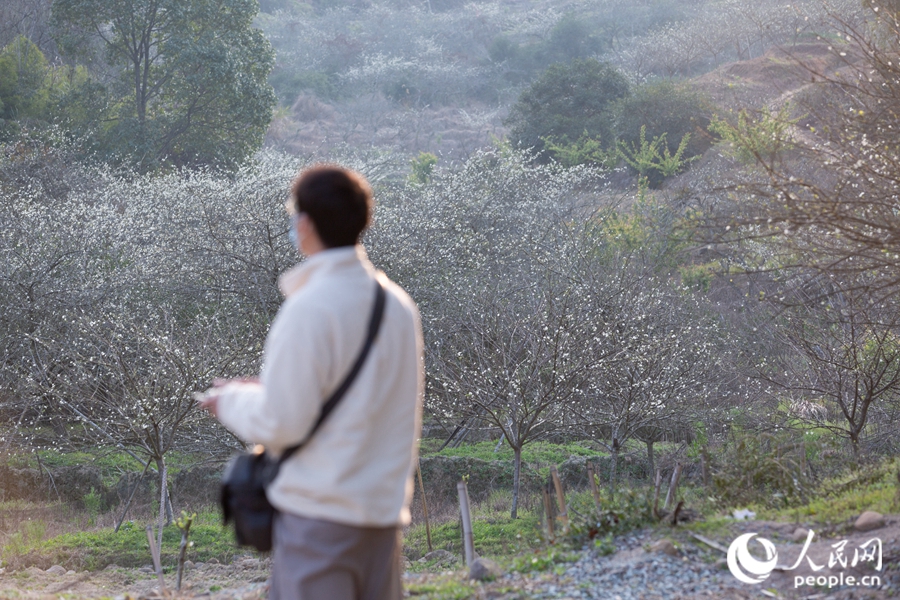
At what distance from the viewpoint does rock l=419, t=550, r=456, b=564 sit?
25.9 ft

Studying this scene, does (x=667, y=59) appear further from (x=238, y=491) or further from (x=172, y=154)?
(x=238, y=491)

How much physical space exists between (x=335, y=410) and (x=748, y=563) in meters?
3.25

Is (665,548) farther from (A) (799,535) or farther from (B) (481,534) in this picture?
(B) (481,534)

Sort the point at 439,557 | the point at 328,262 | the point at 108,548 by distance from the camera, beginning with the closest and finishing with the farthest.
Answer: the point at 328,262 → the point at 439,557 → the point at 108,548

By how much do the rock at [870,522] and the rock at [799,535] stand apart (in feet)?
0.95

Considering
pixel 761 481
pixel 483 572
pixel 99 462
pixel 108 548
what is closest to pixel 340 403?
pixel 483 572

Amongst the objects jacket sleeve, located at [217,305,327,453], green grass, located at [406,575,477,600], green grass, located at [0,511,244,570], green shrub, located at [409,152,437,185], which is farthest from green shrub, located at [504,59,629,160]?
Result: jacket sleeve, located at [217,305,327,453]

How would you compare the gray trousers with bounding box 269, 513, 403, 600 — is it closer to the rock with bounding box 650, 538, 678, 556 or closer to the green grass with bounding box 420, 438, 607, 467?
the rock with bounding box 650, 538, 678, 556

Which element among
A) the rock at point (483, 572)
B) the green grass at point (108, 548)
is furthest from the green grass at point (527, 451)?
the rock at point (483, 572)

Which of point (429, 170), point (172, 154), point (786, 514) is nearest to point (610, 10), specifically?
point (429, 170)

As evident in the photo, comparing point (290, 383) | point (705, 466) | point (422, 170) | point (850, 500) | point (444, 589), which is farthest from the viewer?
point (422, 170)

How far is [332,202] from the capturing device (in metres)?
2.05

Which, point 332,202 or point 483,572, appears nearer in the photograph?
point 332,202

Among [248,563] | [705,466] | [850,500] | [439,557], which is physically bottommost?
[248,563]
